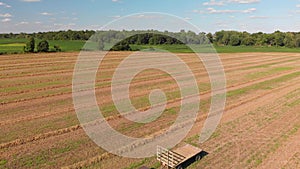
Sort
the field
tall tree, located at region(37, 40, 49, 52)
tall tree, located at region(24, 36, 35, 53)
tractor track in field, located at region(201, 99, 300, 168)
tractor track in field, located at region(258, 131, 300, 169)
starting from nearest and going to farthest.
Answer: tractor track in field, located at region(258, 131, 300, 169)
the field
tractor track in field, located at region(201, 99, 300, 168)
tall tree, located at region(24, 36, 35, 53)
tall tree, located at region(37, 40, 49, 52)

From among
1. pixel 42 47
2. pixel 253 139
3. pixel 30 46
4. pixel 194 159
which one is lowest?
pixel 194 159

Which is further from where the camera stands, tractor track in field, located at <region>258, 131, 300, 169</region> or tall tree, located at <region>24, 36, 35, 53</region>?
tall tree, located at <region>24, 36, 35, 53</region>

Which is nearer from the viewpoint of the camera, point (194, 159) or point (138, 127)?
point (194, 159)

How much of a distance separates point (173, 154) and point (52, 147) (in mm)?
6003

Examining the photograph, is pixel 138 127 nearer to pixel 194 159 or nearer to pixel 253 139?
pixel 194 159

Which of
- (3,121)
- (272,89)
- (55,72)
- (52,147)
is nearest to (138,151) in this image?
(52,147)

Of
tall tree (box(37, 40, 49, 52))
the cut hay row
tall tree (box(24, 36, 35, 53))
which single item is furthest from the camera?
tall tree (box(37, 40, 49, 52))

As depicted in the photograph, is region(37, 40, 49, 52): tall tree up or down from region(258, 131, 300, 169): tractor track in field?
up

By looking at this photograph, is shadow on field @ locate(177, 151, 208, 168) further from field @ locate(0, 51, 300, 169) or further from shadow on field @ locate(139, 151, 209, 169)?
field @ locate(0, 51, 300, 169)

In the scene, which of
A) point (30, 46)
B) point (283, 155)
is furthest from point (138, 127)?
point (30, 46)

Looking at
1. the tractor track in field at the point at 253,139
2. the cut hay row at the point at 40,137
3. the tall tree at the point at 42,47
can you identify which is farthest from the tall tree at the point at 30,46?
the tractor track in field at the point at 253,139

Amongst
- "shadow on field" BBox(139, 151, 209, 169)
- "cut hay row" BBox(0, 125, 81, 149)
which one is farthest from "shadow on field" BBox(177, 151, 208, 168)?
"cut hay row" BBox(0, 125, 81, 149)

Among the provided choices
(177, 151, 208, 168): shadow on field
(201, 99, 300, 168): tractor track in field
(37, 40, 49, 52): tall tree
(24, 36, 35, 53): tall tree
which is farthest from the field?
(37, 40, 49, 52): tall tree

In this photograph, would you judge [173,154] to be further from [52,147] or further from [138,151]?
[52,147]
